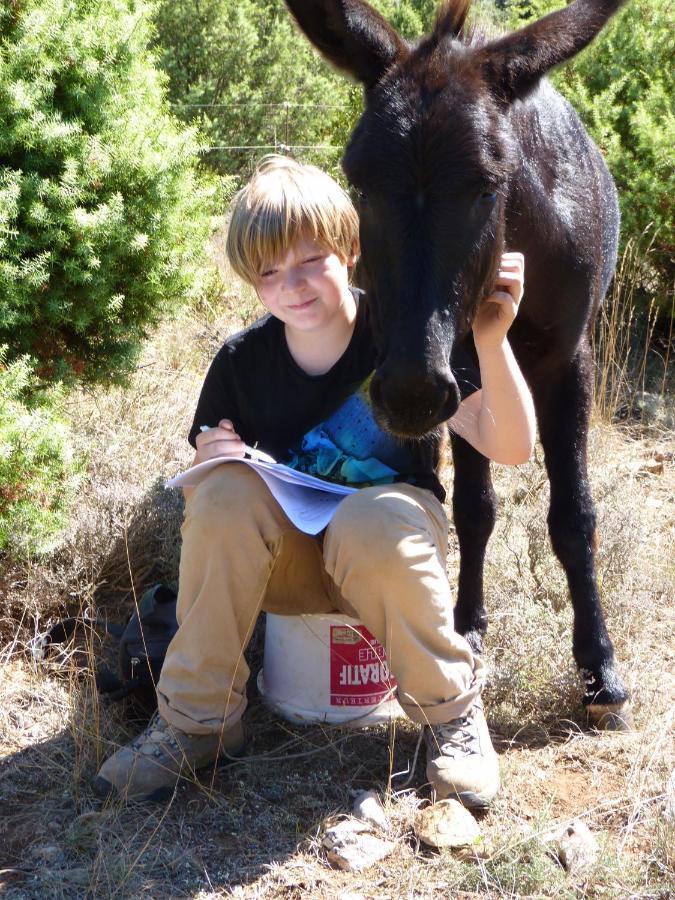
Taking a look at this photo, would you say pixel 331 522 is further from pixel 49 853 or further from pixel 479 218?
pixel 49 853

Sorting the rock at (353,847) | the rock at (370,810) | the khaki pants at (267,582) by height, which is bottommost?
the rock at (353,847)

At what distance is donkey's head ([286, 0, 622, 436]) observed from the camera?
198cm

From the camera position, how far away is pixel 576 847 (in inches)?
83.1

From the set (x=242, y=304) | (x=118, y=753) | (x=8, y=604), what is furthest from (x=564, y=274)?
(x=242, y=304)

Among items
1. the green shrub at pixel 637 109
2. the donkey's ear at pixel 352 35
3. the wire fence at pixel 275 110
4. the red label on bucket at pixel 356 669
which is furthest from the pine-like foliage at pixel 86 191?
the wire fence at pixel 275 110

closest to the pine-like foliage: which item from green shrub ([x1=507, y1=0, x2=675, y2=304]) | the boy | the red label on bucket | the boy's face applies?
the boy

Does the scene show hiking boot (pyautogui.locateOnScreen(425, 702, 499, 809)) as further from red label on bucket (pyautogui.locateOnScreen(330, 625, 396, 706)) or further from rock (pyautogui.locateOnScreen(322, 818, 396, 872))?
red label on bucket (pyautogui.locateOnScreen(330, 625, 396, 706))

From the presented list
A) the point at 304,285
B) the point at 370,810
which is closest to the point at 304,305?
the point at 304,285

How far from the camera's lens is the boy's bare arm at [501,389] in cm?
231

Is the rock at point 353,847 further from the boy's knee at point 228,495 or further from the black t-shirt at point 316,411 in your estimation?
the black t-shirt at point 316,411

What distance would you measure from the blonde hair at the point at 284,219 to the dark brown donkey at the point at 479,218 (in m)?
0.28

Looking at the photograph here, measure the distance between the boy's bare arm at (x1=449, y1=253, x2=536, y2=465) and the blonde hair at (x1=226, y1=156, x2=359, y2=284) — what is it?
46 cm

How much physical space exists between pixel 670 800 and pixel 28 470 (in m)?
2.12

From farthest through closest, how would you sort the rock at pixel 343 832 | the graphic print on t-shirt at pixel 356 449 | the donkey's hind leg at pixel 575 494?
the donkey's hind leg at pixel 575 494 < the graphic print on t-shirt at pixel 356 449 < the rock at pixel 343 832
